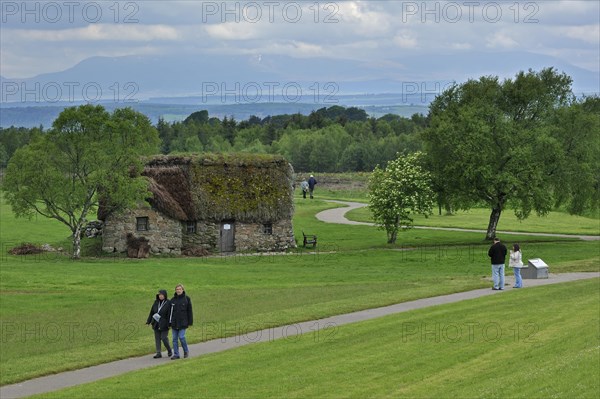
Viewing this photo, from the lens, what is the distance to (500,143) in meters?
65.1

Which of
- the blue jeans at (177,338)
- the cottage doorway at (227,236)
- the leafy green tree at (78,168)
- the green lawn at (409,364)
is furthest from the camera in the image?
the cottage doorway at (227,236)

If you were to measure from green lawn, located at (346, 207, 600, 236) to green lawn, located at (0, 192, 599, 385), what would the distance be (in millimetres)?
8490

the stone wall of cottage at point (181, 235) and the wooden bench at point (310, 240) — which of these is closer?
the stone wall of cottage at point (181, 235)

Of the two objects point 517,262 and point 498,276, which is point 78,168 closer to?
point 498,276

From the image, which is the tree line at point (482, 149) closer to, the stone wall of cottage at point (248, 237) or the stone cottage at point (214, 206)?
the stone cottage at point (214, 206)

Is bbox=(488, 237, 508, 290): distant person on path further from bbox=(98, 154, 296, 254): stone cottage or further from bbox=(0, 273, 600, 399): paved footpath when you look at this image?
bbox=(98, 154, 296, 254): stone cottage

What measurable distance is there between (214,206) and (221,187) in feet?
5.58

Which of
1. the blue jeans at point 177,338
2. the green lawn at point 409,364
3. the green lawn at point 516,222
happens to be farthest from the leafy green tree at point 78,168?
the blue jeans at point 177,338

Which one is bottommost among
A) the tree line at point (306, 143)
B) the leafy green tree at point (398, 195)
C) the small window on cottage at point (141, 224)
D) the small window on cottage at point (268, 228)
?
the small window on cottage at point (268, 228)

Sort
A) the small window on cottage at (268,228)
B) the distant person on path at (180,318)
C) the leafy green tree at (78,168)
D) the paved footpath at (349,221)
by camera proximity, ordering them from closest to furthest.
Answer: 1. the distant person on path at (180,318)
2. the leafy green tree at (78,168)
3. the small window on cottage at (268,228)
4. the paved footpath at (349,221)

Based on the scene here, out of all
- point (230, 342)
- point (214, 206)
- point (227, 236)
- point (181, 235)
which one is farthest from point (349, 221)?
point (230, 342)

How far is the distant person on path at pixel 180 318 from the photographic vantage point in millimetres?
24141

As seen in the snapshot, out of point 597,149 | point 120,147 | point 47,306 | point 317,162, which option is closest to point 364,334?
point 47,306

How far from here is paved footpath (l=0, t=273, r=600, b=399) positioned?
21.5 meters
